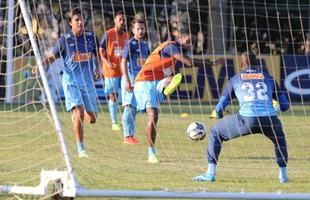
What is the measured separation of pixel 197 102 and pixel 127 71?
11434 mm

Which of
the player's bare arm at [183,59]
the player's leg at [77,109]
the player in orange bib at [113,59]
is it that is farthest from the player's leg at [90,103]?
the player in orange bib at [113,59]

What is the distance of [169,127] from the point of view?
1839 cm

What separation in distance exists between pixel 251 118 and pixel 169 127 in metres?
7.43

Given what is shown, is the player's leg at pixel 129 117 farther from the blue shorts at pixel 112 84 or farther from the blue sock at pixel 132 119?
the blue shorts at pixel 112 84

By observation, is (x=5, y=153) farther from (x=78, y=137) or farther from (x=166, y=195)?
(x=166, y=195)

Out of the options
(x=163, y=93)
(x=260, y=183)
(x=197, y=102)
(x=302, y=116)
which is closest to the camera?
(x=260, y=183)

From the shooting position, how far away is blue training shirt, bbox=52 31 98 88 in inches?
537

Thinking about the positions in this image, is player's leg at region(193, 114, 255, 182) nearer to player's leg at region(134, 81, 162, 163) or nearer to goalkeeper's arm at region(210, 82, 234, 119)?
goalkeeper's arm at region(210, 82, 234, 119)

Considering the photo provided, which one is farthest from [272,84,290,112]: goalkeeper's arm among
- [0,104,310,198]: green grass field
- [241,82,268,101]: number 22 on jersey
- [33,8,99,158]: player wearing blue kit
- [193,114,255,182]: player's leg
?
[33,8,99,158]: player wearing blue kit

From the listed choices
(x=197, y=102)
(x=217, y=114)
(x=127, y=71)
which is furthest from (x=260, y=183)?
(x=197, y=102)

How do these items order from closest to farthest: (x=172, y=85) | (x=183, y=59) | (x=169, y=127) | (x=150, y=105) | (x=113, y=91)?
(x=183, y=59), (x=172, y=85), (x=150, y=105), (x=113, y=91), (x=169, y=127)

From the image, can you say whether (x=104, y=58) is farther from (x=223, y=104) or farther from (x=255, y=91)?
(x=255, y=91)

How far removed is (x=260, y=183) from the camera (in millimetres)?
10828

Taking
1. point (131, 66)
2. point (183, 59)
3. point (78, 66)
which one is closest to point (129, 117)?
point (131, 66)
